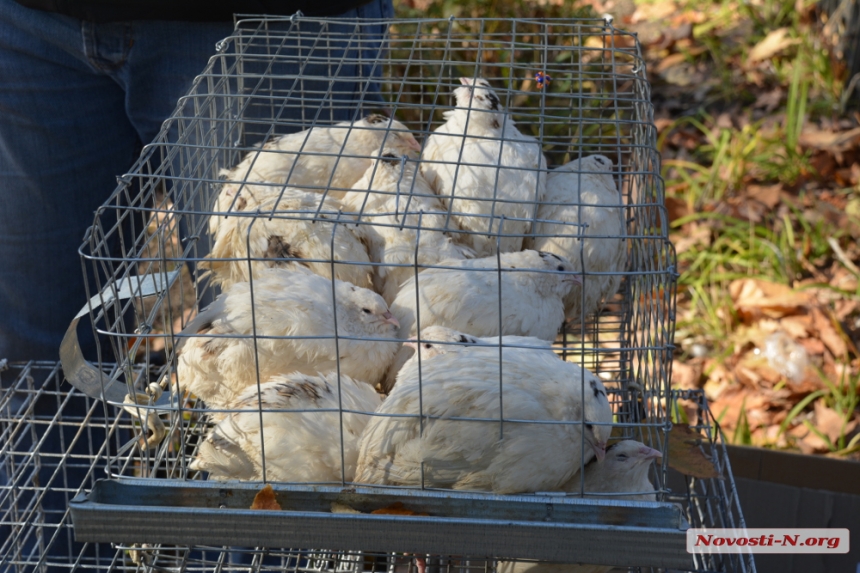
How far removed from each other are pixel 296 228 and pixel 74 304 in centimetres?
84

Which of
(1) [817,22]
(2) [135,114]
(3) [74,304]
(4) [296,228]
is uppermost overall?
(1) [817,22]

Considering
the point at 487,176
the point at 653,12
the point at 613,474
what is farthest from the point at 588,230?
the point at 653,12

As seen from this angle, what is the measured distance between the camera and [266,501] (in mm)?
1042

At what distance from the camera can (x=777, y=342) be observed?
8.91 feet

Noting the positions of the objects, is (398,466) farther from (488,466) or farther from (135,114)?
(135,114)

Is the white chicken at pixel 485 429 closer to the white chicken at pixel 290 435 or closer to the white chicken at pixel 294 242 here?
the white chicken at pixel 290 435

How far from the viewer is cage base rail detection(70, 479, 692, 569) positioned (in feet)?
3.22

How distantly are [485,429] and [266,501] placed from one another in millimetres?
320

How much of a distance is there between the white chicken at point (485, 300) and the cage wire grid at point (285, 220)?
0.27 feet

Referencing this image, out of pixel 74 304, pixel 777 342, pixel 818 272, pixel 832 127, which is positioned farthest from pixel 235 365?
pixel 832 127

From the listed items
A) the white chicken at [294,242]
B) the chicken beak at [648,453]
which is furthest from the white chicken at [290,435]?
the chicken beak at [648,453]

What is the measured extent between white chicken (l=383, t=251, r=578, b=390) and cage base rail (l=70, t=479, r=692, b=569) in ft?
1.32

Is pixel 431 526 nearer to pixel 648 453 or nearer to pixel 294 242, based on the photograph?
pixel 648 453

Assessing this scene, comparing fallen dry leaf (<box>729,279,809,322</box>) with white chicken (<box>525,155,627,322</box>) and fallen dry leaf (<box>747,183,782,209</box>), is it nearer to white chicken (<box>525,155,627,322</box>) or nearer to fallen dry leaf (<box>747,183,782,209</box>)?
fallen dry leaf (<box>747,183,782,209</box>)
